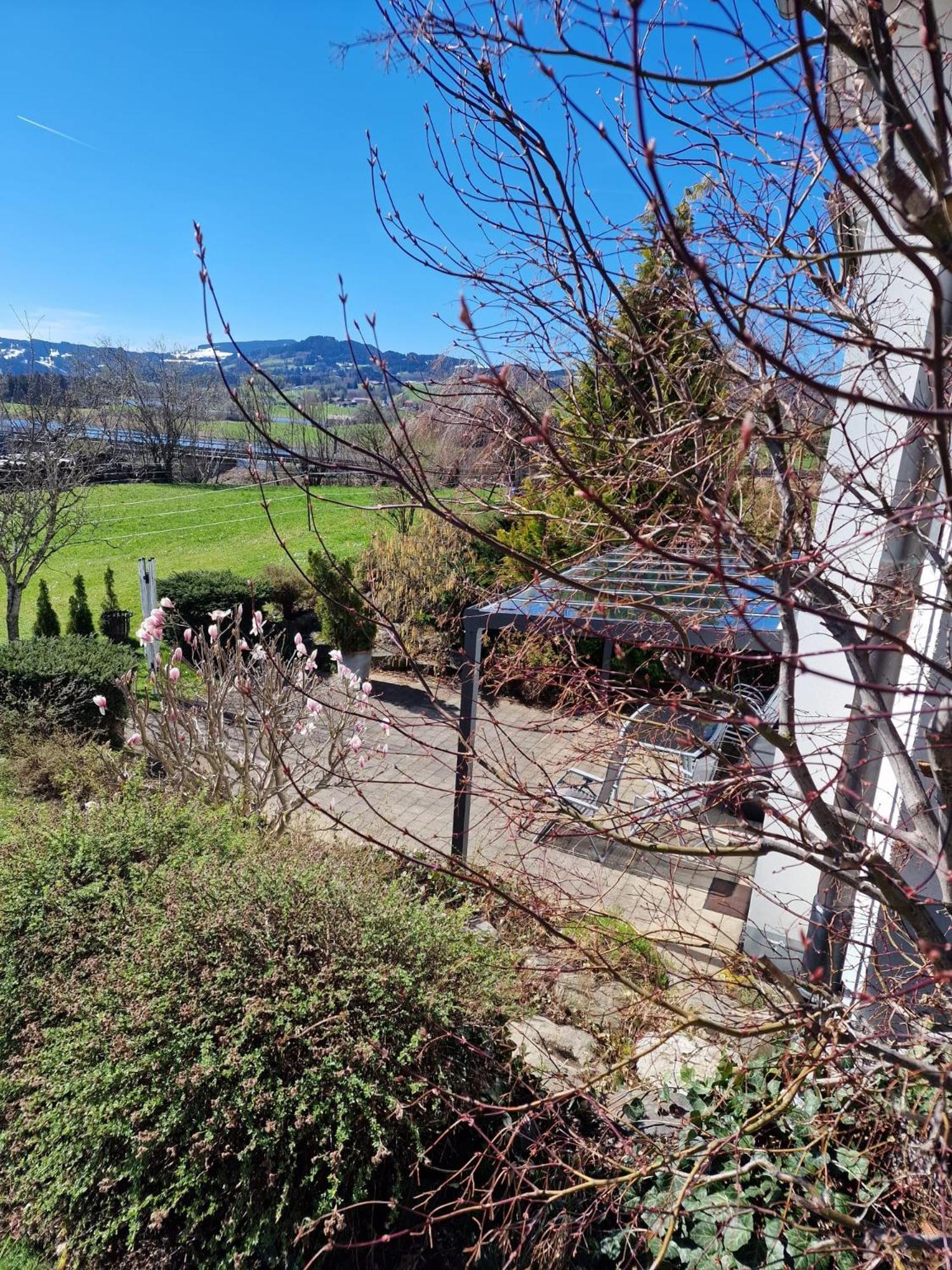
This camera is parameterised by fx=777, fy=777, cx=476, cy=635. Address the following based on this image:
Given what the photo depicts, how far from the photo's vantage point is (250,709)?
19.5 ft

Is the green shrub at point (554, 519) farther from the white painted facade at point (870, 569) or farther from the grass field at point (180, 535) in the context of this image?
the grass field at point (180, 535)

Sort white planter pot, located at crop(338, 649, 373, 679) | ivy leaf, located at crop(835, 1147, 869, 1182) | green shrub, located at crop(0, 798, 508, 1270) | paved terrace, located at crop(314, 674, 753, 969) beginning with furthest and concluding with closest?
white planter pot, located at crop(338, 649, 373, 679) < paved terrace, located at crop(314, 674, 753, 969) < green shrub, located at crop(0, 798, 508, 1270) < ivy leaf, located at crop(835, 1147, 869, 1182)

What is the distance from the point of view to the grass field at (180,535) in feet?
48.0

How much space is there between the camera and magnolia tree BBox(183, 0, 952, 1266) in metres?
1.49

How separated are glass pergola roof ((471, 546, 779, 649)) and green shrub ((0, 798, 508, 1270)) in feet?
4.93

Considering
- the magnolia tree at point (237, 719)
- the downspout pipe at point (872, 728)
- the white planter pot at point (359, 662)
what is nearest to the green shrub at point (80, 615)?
the white planter pot at point (359, 662)

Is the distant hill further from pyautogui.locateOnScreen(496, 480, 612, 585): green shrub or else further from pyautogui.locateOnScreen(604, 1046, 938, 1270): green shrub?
pyautogui.locateOnScreen(604, 1046, 938, 1270): green shrub

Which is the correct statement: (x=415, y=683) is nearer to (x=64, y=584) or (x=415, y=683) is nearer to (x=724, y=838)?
(x=724, y=838)

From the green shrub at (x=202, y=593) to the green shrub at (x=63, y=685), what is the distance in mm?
2568

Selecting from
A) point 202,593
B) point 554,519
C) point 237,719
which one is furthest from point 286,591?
point 554,519

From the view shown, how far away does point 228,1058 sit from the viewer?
2637 millimetres

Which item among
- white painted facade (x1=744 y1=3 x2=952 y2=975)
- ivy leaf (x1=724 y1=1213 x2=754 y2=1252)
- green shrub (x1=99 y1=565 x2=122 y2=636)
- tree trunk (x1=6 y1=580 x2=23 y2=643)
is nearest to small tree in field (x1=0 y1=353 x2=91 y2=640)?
tree trunk (x1=6 y1=580 x2=23 y2=643)

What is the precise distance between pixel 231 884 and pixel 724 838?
14.0 feet

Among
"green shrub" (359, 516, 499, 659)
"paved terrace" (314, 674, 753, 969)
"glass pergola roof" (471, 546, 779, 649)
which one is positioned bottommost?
"paved terrace" (314, 674, 753, 969)
